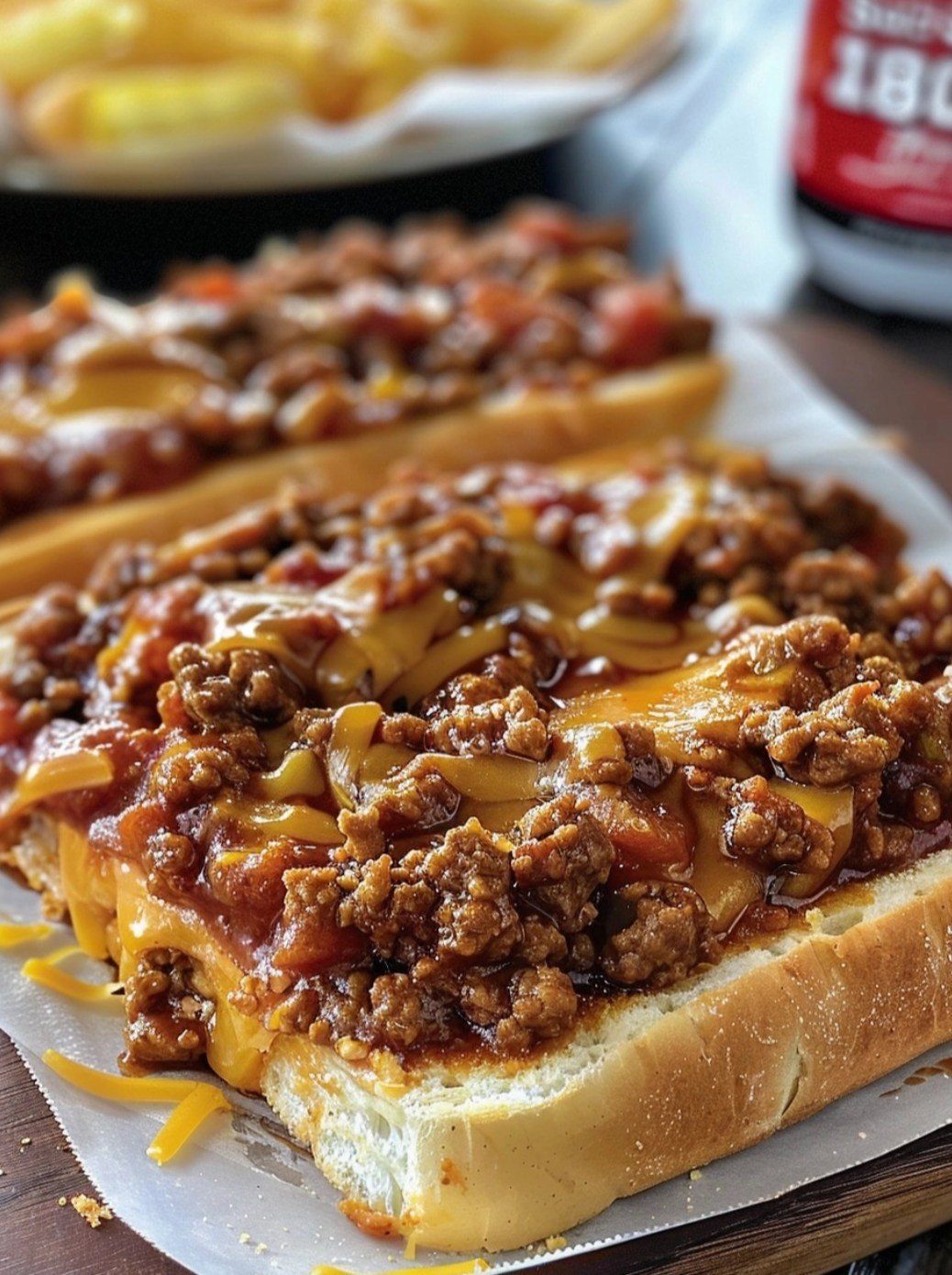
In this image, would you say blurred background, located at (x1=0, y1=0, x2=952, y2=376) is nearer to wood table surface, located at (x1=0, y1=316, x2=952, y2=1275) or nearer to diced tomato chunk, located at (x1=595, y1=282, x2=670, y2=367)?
diced tomato chunk, located at (x1=595, y1=282, x2=670, y2=367)

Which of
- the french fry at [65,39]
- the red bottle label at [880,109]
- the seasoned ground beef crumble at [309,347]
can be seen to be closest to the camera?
the seasoned ground beef crumble at [309,347]

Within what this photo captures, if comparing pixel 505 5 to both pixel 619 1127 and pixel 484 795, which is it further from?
pixel 619 1127

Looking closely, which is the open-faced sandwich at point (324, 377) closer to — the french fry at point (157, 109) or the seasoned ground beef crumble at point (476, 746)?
the french fry at point (157, 109)

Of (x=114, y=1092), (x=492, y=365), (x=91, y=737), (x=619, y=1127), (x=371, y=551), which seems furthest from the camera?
(x=492, y=365)

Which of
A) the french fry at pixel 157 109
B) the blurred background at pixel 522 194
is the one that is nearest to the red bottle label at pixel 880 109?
the blurred background at pixel 522 194

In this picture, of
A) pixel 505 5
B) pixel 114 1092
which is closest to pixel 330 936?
pixel 114 1092

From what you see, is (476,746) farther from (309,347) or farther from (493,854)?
(309,347)

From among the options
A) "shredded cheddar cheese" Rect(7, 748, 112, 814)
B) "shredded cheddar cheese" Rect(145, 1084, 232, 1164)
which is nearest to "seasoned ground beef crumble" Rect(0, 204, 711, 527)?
"shredded cheddar cheese" Rect(7, 748, 112, 814)
